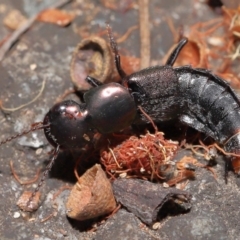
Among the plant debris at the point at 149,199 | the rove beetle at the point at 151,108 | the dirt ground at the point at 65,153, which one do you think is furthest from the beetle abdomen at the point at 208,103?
the plant debris at the point at 149,199

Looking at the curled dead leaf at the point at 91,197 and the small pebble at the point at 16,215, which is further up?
the curled dead leaf at the point at 91,197

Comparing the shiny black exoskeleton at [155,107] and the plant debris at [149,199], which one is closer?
the plant debris at [149,199]

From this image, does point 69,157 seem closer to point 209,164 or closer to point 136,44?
point 209,164

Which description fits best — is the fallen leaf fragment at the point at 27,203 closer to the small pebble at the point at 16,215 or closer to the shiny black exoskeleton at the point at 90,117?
the small pebble at the point at 16,215

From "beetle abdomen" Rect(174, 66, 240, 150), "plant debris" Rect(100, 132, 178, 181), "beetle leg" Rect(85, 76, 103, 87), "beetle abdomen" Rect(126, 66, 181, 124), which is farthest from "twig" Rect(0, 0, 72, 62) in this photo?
"beetle abdomen" Rect(174, 66, 240, 150)

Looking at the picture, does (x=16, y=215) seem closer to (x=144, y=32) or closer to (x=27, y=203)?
(x=27, y=203)

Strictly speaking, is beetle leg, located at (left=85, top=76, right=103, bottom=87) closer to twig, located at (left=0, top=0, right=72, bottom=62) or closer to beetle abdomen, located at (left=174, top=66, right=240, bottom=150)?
beetle abdomen, located at (left=174, top=66, right=240, bottom=150)

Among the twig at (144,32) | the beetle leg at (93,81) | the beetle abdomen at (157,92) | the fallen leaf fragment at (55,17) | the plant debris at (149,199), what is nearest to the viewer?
the plant debris at (149,199)
